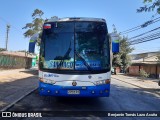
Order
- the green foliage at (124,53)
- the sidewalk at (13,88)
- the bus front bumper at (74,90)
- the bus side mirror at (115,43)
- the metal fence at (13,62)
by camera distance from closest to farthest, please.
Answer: the bus front bumper at (74,90), the bus side mirror at (115,43), the sidewalk at (13,88), the metal fence at (13,62), the green foliage at (124,53)

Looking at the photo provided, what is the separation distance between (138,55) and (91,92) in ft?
322

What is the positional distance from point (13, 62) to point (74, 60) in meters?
43.7

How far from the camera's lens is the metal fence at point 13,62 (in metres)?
46.1

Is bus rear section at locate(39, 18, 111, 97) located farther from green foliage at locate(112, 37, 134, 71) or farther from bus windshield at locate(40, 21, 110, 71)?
green foliage at locate(112, 37, 134, 71)

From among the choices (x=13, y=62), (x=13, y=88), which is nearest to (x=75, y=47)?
(x=13, y=88)

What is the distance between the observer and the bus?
35.6 ft

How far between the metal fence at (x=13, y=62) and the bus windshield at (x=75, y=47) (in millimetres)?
35448

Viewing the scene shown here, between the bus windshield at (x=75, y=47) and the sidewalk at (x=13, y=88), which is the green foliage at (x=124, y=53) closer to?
the sidewalk at (x=13, y=88)

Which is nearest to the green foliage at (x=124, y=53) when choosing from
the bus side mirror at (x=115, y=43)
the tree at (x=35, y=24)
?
the tree at (x=35, y=24)

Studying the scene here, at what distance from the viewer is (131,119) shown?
8914mm

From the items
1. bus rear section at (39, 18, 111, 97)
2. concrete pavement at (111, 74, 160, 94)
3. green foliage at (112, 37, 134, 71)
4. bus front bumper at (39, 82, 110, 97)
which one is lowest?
concrete pavement at (111, 74, 160, 94)

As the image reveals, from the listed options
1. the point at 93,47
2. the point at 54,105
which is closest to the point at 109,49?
the point at 93,47

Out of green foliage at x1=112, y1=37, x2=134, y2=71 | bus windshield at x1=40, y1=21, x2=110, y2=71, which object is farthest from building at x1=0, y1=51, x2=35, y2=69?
bus windshield at x1=40, y1=21, x2=110, y2=71

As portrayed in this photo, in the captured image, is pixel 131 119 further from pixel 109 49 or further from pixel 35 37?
pixel 35 37
